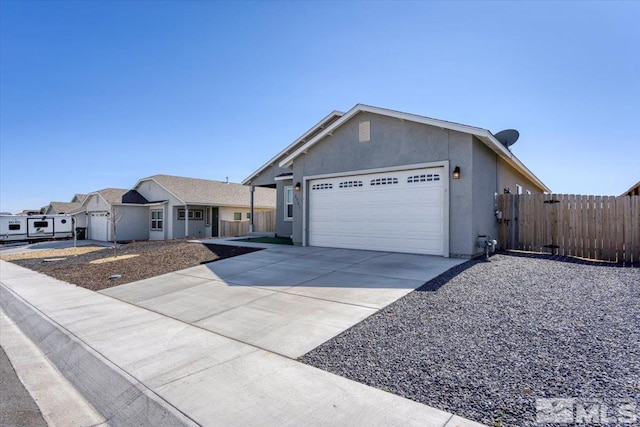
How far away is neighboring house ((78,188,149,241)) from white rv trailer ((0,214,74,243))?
13.8ft

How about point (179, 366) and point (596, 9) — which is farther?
point (596, 9)

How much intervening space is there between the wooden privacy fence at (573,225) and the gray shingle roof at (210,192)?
807 inches

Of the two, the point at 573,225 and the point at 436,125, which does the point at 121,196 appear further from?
the point at 573,225

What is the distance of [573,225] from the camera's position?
10320 mm

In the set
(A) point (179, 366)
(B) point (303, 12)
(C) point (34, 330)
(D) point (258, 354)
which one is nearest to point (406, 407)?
(D) point (258, 354)

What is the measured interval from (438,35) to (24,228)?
37147 millimetres

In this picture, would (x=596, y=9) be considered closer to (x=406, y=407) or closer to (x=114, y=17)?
(x=406, y=407)

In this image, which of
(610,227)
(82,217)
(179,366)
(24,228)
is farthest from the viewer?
(82,217)

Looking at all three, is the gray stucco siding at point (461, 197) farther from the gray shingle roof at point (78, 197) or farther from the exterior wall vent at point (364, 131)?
the gray shingle roof at point (78, 197)

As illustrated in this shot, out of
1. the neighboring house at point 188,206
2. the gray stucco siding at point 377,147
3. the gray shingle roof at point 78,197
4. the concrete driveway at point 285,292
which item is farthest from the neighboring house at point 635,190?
the gray shingle roof at point 78,197

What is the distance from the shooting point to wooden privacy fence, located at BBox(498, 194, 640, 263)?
31.3ft

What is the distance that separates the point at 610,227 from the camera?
9719mm

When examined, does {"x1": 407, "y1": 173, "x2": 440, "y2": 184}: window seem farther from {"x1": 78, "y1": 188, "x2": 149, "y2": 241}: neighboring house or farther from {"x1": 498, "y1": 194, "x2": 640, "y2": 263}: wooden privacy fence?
{"x1": 78, "y1": 188, "x2": 149, "y2": 241}: neighboring house

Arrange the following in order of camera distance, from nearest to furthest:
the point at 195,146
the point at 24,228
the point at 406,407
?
the point at 406,407 → the point at 195,146 → the point at 24,228
